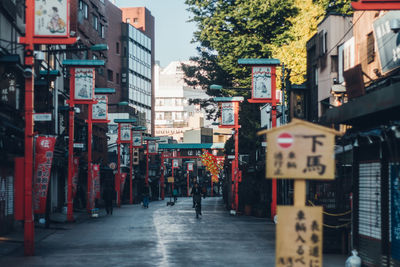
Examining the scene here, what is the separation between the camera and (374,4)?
44.3 ft

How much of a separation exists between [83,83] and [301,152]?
1000 inches

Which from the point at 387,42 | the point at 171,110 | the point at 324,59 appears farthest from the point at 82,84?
the point at 171,110

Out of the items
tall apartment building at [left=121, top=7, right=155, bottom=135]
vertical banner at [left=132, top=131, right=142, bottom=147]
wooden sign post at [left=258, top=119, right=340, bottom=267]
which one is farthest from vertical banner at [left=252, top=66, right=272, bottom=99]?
tall apartment building at [left=121, top=7, right=155, bottom=135]

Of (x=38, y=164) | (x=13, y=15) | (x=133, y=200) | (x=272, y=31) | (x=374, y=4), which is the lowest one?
(x=133, y=200)

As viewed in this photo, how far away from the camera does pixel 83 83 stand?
1304 inches

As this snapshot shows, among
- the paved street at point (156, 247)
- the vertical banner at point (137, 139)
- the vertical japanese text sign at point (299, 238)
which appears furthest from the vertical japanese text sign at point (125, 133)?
the vertical japanese text sign at point (299, 238)

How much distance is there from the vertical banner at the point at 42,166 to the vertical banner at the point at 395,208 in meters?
12.0

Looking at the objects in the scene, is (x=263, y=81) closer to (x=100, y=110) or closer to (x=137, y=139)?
(x=100, y=110)

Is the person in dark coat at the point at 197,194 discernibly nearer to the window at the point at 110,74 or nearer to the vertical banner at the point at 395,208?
the vertical banner at the point at 395,208

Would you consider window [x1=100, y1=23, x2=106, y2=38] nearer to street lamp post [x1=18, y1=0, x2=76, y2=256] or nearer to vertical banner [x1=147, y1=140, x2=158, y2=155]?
vertical banner [x1=147, y1=140, x2=158, y2=155]

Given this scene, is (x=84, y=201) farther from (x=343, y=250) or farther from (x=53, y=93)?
(x=343, y=250)

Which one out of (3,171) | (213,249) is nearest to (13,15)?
(3,171)

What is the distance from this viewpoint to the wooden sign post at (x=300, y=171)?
28.9ft

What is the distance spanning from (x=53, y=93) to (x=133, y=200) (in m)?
32.0
